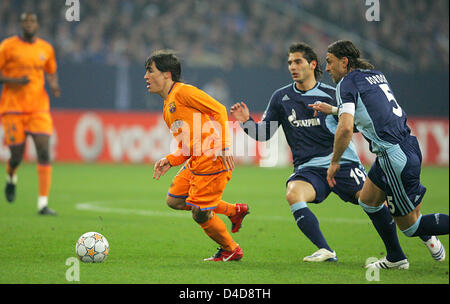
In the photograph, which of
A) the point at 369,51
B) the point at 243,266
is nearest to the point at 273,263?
the point at 243,266

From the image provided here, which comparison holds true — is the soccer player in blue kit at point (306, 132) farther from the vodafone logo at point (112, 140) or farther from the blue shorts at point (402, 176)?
the vodafone logo at point (112, 140)

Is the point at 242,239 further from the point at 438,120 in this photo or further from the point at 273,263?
the point at 438,120

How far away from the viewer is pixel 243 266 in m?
6.20

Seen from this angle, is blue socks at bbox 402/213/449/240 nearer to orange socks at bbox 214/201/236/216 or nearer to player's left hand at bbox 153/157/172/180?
orange socks at bbox 214/201/236/216

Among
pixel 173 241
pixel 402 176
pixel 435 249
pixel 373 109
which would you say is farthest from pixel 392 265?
pixel 173 241

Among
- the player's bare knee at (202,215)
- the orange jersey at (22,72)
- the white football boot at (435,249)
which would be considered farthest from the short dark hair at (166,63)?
the orange jersey at (22,72)

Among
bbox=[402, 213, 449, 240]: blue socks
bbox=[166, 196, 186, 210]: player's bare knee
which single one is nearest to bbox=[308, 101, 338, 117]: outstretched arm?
bbox=[402, 213, 449, 240]: blue socks

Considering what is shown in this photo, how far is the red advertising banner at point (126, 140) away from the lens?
61.2 feet

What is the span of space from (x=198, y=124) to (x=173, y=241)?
6.10 ft

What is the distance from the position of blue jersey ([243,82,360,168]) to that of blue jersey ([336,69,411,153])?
984 mm

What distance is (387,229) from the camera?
6219mm

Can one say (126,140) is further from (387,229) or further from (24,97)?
(387,229)

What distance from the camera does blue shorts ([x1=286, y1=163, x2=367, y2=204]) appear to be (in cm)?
674

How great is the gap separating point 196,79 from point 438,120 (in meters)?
6.32
